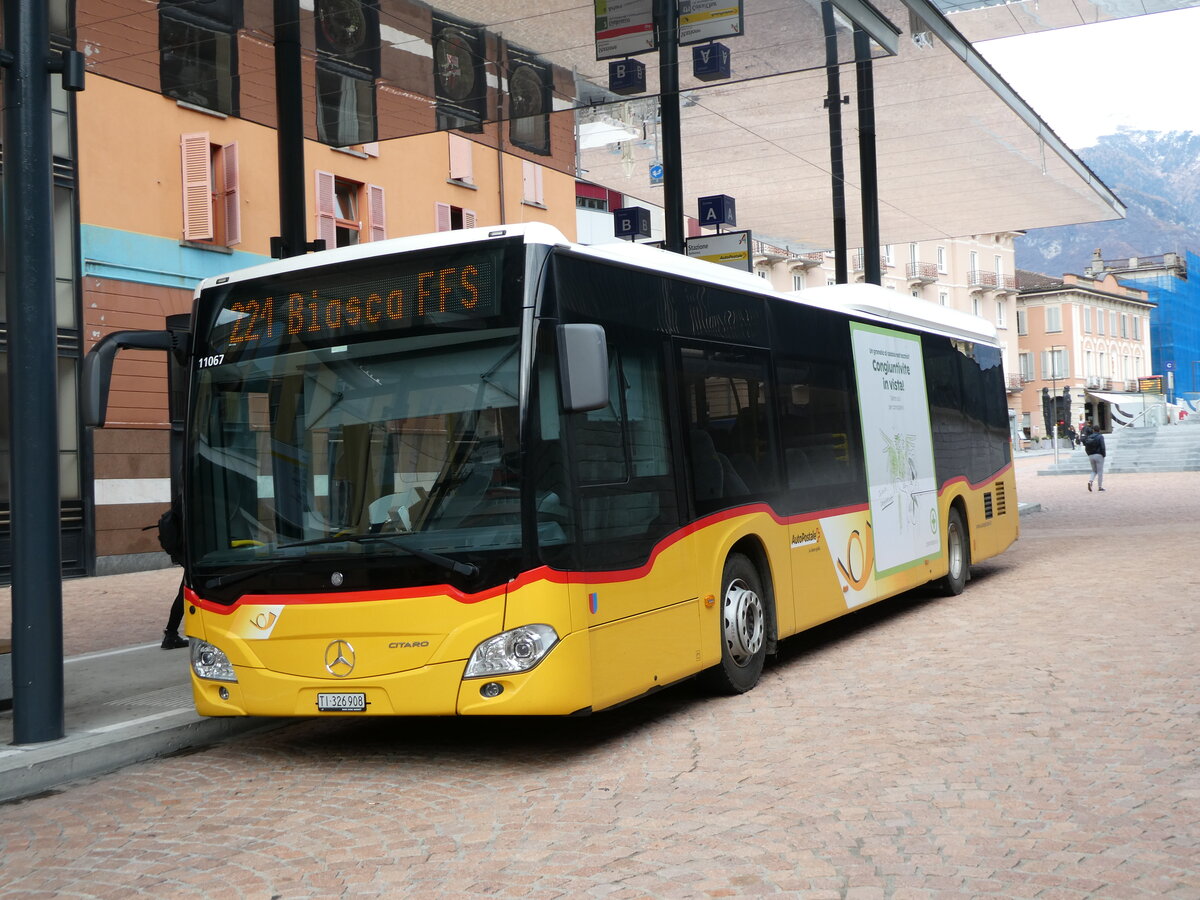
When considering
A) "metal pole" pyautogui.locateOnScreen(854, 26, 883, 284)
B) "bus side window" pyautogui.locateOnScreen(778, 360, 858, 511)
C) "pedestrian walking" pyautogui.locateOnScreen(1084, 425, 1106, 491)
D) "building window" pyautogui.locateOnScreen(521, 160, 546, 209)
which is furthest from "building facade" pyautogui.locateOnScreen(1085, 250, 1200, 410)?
"bus side window" pyautogui.locateOnScreen(778, 360, 858, 511)

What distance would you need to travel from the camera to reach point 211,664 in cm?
731

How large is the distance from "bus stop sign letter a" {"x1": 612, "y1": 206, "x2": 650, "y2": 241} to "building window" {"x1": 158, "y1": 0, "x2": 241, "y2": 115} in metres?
5.05

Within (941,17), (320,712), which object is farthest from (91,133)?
(320,712)

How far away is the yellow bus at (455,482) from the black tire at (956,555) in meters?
5.41

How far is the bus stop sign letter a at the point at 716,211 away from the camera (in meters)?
18.5

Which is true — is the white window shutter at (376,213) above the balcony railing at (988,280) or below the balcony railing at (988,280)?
below

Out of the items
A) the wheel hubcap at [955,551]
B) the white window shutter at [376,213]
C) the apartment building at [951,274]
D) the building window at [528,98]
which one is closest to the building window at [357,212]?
the white window shutter at [376,213]

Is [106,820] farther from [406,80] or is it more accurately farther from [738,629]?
[406,80]

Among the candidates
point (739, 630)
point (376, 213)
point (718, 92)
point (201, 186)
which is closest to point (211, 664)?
point (739, 630)

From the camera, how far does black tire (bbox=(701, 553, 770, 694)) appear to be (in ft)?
27.4

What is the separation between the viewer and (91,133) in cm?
2066

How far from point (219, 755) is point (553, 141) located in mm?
11429

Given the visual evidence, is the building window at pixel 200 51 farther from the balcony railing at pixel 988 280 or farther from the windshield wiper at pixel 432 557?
the balcony railing at pixel 988 280

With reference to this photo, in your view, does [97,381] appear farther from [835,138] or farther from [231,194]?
[231,194]
